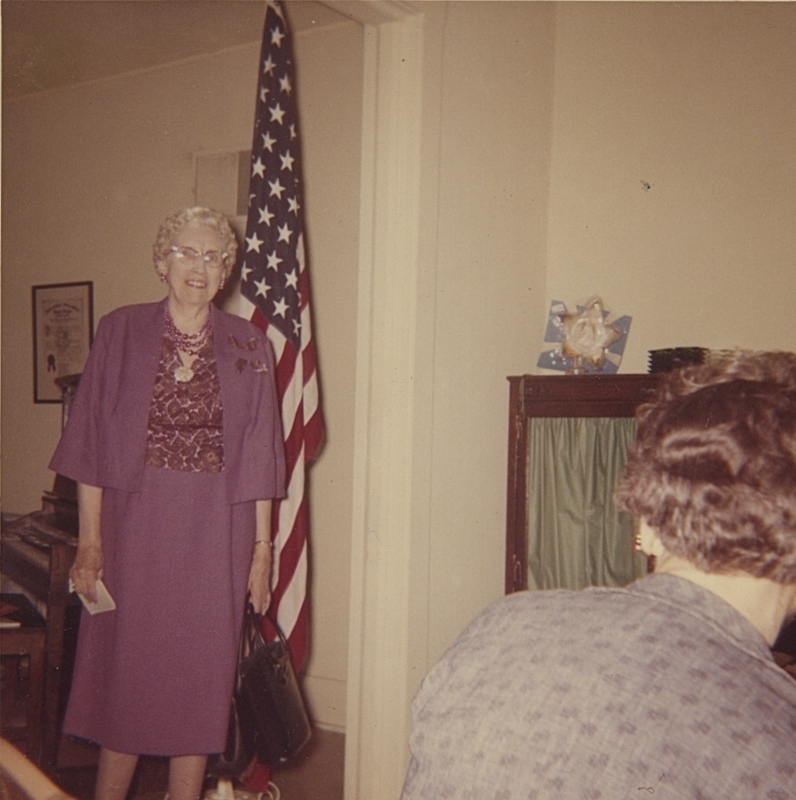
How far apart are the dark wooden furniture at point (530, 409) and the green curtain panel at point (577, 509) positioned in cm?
2

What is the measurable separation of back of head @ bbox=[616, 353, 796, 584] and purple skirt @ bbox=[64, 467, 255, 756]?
161 centimetres

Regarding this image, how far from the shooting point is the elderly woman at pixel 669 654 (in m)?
0.78

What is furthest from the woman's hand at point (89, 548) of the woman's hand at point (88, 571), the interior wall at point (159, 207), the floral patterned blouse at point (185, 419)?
the interior wall at point (159, 207)

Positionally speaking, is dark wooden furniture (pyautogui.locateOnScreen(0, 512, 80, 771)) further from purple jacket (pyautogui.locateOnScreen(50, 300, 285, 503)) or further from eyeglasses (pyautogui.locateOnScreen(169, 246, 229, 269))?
eyeglasses (pyautogui.locateOnScreen(169, 246, 229, 269))

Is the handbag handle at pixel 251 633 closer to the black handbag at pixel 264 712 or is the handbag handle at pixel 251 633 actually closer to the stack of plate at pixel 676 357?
the black handbag at pixel 264 712

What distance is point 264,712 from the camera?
2.40 meters

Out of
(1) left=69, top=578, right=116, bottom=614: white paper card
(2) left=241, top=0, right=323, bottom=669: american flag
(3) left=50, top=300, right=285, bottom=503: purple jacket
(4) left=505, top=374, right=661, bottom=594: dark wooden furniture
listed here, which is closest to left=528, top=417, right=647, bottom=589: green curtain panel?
(4) left=505, top=374, right=661, bottom=594: dark wooden furniture

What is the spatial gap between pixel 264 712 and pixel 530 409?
1.29 metres

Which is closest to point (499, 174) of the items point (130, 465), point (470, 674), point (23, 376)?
point (130, 465)

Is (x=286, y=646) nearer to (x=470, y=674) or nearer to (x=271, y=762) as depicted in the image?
(x=271, y=762)

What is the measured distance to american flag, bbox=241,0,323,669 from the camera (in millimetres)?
2756

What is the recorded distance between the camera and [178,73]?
4156mm

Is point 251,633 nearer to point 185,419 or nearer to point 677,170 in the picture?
point 185,419

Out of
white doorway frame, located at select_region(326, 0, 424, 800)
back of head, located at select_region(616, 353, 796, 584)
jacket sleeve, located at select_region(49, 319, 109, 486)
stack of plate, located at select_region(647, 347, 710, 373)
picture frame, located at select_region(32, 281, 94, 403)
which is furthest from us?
picture frame, located at select_region(32, 281, 94, 403)
